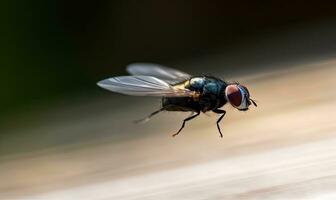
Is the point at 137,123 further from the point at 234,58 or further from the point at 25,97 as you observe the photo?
the point at 25,97

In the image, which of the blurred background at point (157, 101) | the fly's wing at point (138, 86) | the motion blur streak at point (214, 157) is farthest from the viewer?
the fly's wing at point (138, 86)

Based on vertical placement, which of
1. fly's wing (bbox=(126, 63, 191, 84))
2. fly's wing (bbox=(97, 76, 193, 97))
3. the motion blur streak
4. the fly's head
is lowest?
the motion blur streak

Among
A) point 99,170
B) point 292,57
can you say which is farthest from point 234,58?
point 99,170

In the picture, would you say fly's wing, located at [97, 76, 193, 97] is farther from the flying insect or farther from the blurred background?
the blurred background

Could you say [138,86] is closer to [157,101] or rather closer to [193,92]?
[193,92]

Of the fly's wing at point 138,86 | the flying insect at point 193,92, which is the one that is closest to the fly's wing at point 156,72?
the flying insect at point 193,92

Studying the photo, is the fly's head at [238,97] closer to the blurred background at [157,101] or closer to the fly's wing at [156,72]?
the blurred background at [157,101]

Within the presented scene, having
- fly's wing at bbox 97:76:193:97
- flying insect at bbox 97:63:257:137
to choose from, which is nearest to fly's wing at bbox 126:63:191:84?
flying insect at bbox 97:63:257:137

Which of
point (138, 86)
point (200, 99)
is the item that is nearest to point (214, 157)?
point (138, 86)

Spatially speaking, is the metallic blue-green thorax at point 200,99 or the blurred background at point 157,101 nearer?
the blurred background at point 157,101
